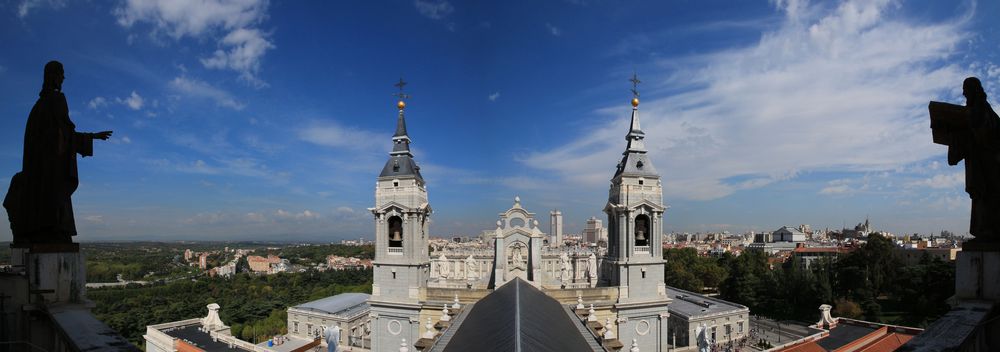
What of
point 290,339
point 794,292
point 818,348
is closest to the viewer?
point 818,348

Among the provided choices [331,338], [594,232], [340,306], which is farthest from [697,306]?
[594,232]

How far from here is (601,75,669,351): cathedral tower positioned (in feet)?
60.8

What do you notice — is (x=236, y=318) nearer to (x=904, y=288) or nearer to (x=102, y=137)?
(x=102, y=137)

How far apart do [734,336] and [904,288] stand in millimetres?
13105

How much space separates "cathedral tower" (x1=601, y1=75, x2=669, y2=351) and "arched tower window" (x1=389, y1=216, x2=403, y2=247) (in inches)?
330

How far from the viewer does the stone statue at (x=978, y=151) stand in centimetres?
407

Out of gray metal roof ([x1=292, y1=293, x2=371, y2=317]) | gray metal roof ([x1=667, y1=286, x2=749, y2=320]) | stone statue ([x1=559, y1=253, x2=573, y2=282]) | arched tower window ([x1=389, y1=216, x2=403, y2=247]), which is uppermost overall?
arched tower window ([x1=389, y1=216, x2=403, y2=247])

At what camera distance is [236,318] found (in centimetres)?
3878

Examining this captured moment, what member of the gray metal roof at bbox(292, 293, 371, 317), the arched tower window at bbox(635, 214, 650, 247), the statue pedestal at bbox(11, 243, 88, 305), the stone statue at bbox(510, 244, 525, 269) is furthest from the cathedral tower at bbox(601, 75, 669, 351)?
the statue pedestal at bbox(11, 243, 88, 305)

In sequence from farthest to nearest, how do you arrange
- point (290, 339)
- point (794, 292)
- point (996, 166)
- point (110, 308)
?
point (110, 308)
point (794, 292)
point (290, 339)
point (996, 166)

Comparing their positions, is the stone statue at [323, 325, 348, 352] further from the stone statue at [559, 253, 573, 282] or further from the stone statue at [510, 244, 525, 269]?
the stone statue at [559, 253, 573, 282]

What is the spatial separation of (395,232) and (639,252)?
9.48m

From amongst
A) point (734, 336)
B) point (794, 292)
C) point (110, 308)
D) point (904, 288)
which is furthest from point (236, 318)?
point (904, 288)

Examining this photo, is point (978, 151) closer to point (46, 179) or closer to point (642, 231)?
point (46, 179)
